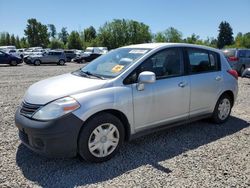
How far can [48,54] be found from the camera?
2792 centimetres

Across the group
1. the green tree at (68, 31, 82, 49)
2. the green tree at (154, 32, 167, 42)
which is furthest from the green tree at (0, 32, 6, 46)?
the green tree at (154, 32, 167, 42)

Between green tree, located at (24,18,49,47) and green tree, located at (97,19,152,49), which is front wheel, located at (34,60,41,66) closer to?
green tree, located at (97,19,152,49)

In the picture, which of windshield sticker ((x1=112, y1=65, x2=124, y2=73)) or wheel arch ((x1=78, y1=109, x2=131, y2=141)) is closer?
wheel arch ((x1=78, y1=109, x2=131, y2=141))

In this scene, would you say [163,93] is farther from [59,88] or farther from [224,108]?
[224,108]

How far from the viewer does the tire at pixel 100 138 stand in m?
3.70

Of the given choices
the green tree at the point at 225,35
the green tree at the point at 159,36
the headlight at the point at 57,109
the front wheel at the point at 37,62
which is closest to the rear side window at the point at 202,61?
the headlight at the point at 57,109

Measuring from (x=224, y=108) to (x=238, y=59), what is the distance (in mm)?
10337

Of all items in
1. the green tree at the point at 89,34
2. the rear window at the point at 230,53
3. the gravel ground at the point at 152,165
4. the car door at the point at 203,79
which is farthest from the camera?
the green tree at the point at 89,34

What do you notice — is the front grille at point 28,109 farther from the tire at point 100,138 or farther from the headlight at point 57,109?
the tire at point 100,138

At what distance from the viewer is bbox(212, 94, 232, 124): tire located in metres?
5.62

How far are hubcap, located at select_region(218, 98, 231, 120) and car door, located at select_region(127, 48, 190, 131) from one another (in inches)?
45.6

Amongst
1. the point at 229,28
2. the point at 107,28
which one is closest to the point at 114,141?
the point at 107,28

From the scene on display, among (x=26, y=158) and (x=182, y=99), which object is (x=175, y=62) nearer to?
(x=182, y=99)

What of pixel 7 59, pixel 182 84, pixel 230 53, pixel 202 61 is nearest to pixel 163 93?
pixel 182 84
